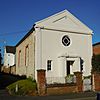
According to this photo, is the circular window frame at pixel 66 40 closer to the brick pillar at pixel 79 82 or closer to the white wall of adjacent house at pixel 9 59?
the brick pillar at pixel 79 82

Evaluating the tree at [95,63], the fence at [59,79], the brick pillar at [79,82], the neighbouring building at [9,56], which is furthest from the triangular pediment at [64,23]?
the neighbouring building at [9,56]

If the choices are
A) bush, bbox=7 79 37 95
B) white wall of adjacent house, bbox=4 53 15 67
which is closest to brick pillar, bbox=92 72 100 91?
bush, bbox=7 79 37 95

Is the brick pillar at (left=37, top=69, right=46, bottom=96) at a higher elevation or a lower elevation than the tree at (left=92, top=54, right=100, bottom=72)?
lower

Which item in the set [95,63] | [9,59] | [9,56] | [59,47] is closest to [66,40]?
[59,47]

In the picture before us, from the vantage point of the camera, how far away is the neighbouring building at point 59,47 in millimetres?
25969

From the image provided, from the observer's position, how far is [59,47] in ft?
89.6

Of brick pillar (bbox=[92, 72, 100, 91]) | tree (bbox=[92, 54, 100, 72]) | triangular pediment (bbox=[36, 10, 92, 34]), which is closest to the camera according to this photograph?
brick pillar (bbox=[92, 72, 100, 91])

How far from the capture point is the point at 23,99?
58.1ft

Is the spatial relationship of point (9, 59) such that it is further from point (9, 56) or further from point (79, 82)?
point (79, 82)

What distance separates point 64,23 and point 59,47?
2.92 m

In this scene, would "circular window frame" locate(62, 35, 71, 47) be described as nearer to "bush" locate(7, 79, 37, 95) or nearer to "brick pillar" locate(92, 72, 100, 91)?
"brick pillar" locate(92, 72, 100, 91)

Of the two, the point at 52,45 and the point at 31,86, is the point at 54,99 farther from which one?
the point at 52,45

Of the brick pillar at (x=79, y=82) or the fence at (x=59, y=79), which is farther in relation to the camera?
the fence at (x=59, y=79)

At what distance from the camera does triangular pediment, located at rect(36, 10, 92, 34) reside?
2679cm
